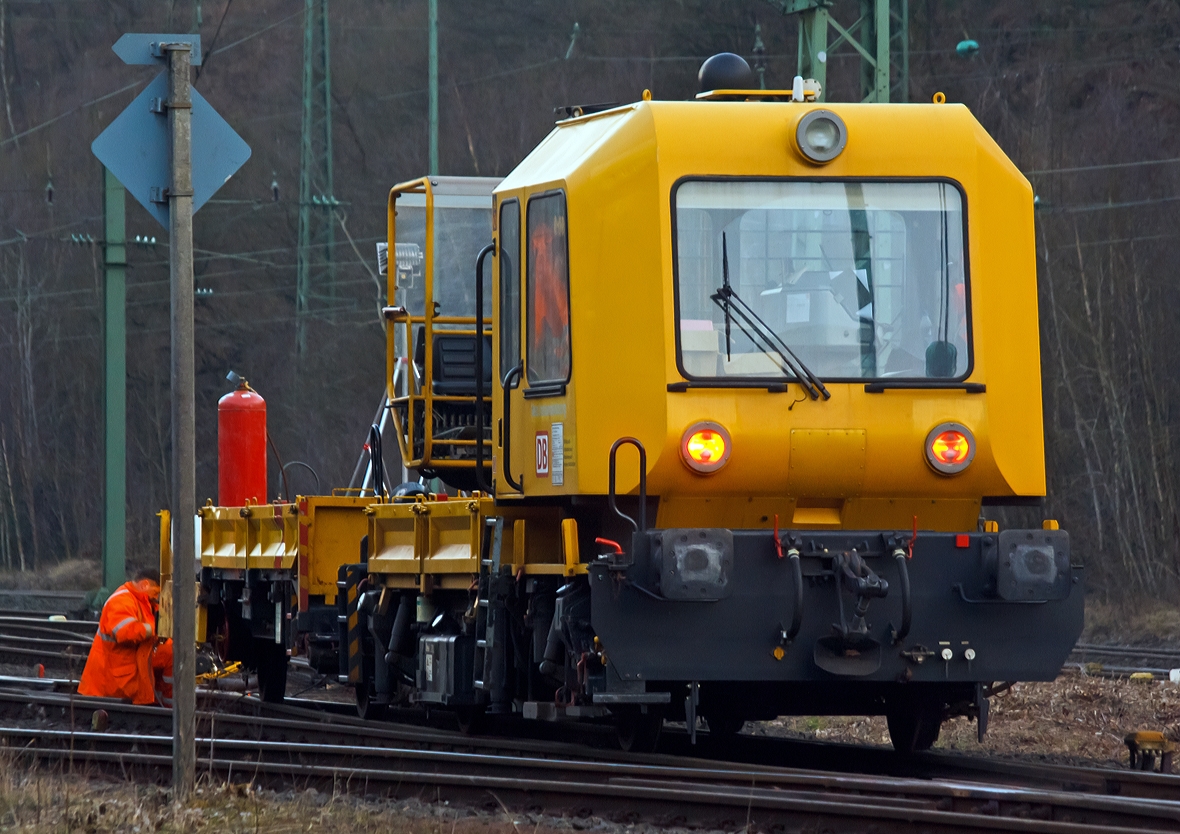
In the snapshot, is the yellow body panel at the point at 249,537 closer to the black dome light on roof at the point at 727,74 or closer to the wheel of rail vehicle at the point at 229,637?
the wheel of rail vehicle at the point at 229,637

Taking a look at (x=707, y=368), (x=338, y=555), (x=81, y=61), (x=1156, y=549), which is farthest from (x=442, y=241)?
(x=81, y=61)

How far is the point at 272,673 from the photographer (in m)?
14.7

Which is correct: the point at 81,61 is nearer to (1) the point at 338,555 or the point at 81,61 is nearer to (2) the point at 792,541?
(1) the point at 338,555

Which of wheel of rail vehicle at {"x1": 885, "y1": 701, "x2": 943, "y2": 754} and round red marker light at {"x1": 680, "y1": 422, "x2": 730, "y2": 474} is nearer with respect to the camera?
round red marker light at {"x1": 680, "y1": 422, "x2": 730, "y2": 474}

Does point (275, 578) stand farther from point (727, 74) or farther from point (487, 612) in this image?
point (727, 74)

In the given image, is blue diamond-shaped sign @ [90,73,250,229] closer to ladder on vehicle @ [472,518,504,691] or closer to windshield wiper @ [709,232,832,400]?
windshield wiper @ [709,232,832,400]

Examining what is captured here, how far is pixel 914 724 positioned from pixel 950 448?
1955 mm

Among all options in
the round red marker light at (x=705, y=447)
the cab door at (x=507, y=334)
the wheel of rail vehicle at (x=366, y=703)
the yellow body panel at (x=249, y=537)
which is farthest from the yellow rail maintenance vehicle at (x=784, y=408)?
the yellow body panel at (x=249, y=537)

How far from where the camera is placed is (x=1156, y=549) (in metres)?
25.3

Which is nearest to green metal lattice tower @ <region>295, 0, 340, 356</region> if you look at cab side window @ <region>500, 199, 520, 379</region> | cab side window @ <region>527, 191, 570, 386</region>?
cab side window @ <region>500, 199, 520, 379</region>

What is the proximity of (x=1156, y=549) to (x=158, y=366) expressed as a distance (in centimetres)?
2319

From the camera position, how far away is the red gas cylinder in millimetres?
15664

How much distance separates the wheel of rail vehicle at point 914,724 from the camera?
9.74 m

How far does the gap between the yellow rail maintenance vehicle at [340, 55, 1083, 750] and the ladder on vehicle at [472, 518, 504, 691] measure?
0.31m
